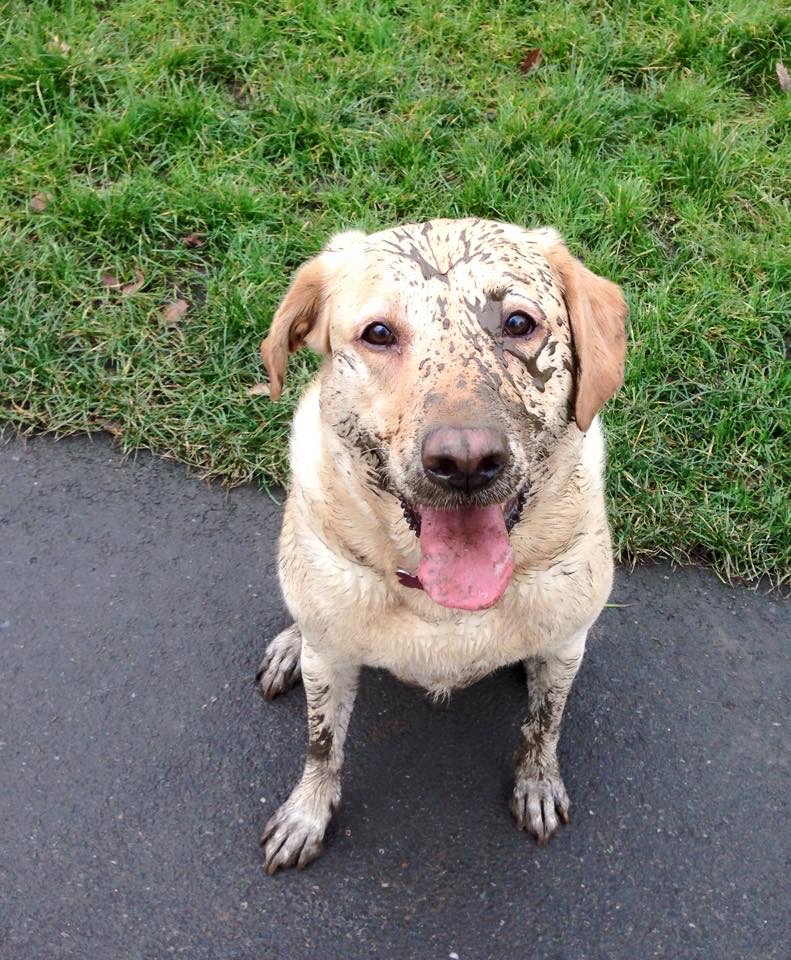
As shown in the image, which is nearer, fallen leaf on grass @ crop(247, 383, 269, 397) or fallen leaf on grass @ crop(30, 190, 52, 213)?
fallen leaf on grass @ crop(247, 383, 269, 397)

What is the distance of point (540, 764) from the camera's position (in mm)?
3064

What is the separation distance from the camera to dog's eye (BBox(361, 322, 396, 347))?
2.29 meters

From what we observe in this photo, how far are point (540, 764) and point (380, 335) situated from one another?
1.57 m

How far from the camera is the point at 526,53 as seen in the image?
15.6ft

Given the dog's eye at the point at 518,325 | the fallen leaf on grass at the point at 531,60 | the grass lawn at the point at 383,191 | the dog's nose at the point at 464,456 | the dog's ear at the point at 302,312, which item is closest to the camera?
the dog's nose at the point at 464,456

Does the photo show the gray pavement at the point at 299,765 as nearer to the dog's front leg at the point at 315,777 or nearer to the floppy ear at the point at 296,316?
the dog's front leg at the point at 315,777

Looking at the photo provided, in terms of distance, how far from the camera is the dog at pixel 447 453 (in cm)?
214

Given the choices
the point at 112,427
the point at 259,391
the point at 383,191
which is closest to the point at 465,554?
the point at 259,391

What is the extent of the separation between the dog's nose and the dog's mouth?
0.73 feet

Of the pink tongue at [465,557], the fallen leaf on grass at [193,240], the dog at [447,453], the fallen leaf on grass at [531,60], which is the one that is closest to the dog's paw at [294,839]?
the dog at [447,453]

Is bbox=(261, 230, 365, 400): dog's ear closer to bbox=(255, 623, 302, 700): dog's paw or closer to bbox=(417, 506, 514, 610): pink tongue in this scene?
bbox=(417, 506, 514, 610): pink tongue

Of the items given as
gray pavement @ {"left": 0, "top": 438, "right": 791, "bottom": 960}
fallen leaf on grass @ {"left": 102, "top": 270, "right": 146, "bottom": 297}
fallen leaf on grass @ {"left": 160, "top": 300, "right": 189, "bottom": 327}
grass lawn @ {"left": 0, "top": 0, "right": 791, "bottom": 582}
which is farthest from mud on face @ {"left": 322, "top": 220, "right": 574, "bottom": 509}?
fallen leaf on grass @ {"left": 102, "top": 270, "right": 146, "bottom": 297}

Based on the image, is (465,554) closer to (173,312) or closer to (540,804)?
→ (540,804)

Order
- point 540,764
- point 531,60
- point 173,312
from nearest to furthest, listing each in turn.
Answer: point 540,764 < point 173,312 < point 531,60
